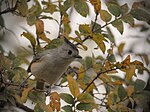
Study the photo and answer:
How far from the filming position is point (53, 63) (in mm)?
1480

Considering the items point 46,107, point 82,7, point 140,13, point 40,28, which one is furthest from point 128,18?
point 46,107

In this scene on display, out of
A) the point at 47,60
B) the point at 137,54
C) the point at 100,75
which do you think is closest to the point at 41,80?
the point at 47,60

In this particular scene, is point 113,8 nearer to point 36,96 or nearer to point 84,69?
point 84,69

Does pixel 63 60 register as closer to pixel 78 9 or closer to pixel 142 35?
pixel 78 9

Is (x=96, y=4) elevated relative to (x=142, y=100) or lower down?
elevated

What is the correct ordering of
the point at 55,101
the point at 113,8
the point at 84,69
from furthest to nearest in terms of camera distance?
the point at 84,69, the point at 113,8, the point at 55,101

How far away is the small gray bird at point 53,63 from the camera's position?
142cm

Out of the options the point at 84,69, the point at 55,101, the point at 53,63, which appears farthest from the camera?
the point at 53,63

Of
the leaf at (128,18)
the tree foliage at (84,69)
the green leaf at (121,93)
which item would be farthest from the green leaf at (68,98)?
the leaf at (128,18)

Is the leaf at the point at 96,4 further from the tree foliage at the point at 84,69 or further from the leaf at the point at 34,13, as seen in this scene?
the leaf at the point at 34,13

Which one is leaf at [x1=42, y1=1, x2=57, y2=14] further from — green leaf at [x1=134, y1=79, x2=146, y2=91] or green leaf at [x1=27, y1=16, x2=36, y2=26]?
green leaf at [x1=134, y1=79, x2=146, y2=91]

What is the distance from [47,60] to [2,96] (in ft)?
1.13

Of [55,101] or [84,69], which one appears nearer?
[55,101]

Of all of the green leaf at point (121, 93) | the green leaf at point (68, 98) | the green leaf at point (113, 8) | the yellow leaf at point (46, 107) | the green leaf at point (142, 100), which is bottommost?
the green leaf at point (142, 100)
